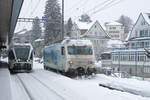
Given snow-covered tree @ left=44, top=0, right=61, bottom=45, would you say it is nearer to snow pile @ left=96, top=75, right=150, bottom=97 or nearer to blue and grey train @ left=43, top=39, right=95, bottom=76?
blue and grey train @ left=43, top=39, right=95, bottom=76

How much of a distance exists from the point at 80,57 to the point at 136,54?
78.6 feet

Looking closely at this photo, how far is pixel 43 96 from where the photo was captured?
13016mm

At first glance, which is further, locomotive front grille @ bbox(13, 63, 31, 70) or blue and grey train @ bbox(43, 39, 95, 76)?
locomotive front grille @ bbox(13, 63, 31, 70)

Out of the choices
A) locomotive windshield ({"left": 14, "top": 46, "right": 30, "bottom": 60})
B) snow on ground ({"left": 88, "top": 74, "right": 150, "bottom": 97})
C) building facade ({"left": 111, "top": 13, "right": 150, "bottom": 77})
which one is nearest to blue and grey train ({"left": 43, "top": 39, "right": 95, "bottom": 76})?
snow on ground ({"left": 88, "top": 74, "right": 150, "bottom": 97})

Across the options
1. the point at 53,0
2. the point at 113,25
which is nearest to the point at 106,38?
the point at 53,0

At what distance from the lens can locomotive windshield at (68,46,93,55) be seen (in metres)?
23.0

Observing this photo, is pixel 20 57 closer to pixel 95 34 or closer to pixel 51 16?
pixel 51 16

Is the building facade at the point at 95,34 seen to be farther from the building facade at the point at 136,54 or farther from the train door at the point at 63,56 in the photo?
the train door at the point at 63,56

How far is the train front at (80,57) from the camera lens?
22375 millimetres

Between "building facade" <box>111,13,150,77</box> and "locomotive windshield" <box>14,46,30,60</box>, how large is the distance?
18582 mm

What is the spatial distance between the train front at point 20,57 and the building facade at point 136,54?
60.7ft

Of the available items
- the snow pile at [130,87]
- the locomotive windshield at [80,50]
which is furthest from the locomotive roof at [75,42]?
the snow pile at [130,87]

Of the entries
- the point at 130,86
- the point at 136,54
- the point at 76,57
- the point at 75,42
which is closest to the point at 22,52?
the point at 75,42

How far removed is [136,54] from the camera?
45.0 m
